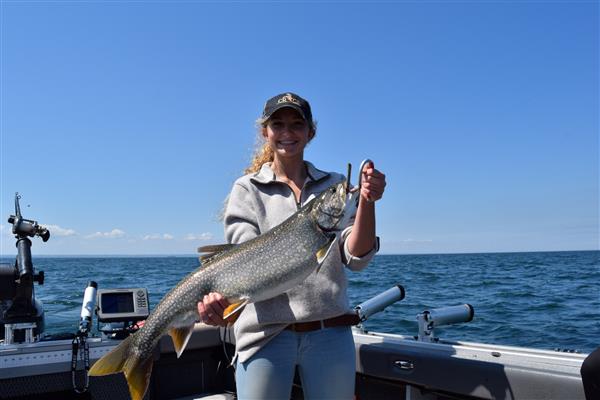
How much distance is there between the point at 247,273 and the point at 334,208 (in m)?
0.62

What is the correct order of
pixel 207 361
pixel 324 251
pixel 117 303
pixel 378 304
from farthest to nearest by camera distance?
pixel 207 361, pixel 117 303, pixel 378 304, pixel 324 251

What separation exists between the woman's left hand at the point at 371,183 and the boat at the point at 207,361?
182cm

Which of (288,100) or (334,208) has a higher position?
(288,100)

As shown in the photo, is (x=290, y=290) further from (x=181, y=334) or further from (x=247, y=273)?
(x=181, y=334)

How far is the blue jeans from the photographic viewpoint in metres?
2.93

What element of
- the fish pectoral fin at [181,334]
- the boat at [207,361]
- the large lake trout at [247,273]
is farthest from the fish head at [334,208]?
the boat at [207,361]

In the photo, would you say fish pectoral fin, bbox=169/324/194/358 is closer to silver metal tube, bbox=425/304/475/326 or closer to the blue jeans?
the blue jeans

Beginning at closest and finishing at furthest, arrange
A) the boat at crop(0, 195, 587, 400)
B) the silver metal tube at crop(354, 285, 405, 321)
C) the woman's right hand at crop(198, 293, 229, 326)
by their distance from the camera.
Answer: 1. the woman's right hand at crop(198, 293, 229, 326)
2. the boat at crop(0, 195, 587, 400)
3. the silver metal tube at crop(354, 285, 405, 321)

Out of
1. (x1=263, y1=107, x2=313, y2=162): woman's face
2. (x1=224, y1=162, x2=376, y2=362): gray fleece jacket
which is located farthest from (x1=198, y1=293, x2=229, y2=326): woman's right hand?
(x1=263, y1=107, x2=313, y2=162): woman's face

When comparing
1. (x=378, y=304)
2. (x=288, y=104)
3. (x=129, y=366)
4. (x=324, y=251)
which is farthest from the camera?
(x=378, y=304)

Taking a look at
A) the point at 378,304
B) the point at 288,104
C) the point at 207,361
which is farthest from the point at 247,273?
the point at 207,361

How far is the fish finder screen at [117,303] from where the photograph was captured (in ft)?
17.2

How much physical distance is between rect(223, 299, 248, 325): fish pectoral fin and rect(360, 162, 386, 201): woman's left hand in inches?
35.5

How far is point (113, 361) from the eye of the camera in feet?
10.7
